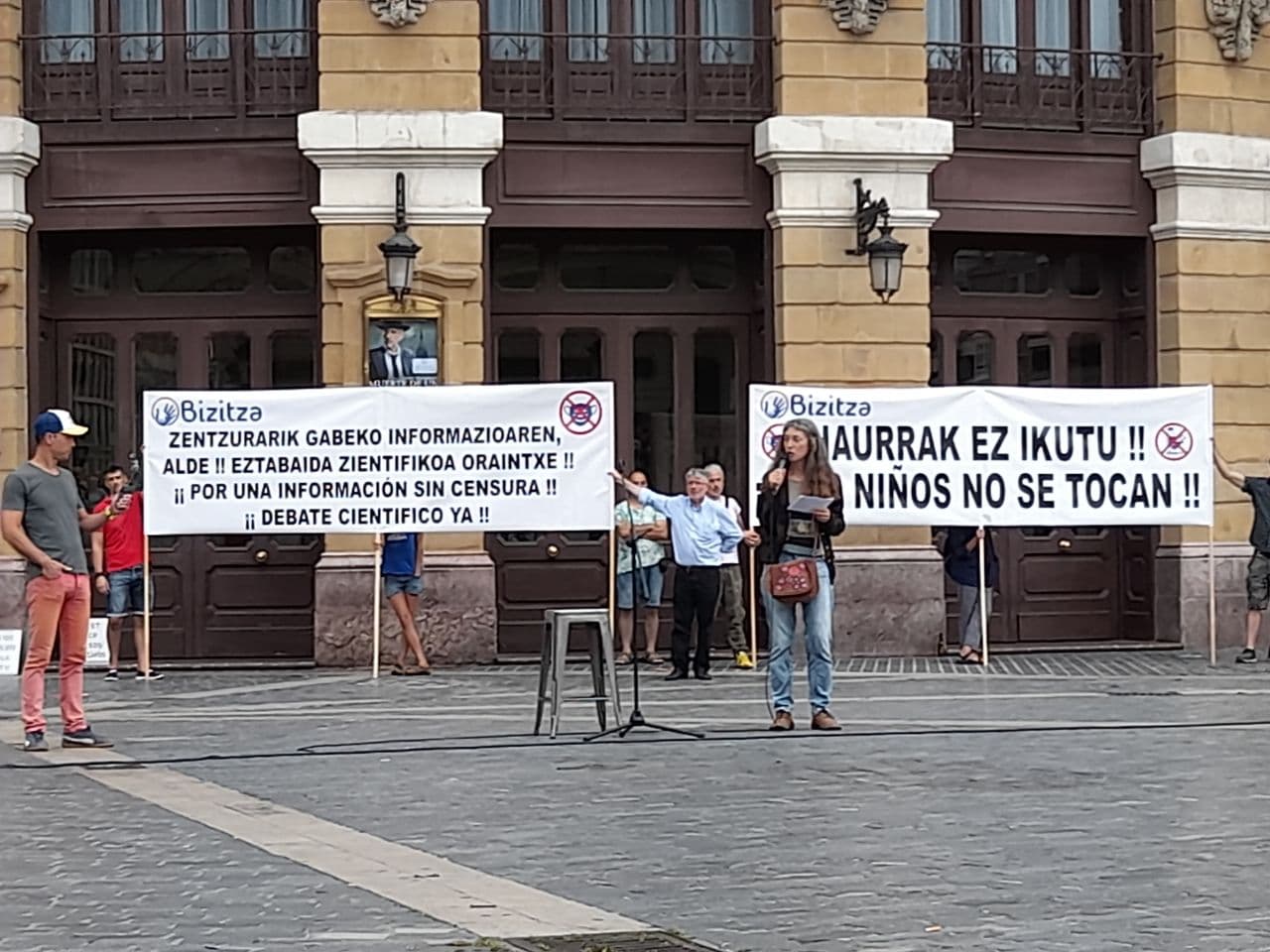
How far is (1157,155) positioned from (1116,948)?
16586mm

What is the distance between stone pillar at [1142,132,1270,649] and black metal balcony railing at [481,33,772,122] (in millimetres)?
4132

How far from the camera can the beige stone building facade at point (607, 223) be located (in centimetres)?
2148

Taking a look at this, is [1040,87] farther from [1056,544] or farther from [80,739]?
[80,739]

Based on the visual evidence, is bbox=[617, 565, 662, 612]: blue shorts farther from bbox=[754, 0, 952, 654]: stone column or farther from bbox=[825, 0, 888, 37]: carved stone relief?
bbox=[825, 0, 888, 37]: carved stone relief

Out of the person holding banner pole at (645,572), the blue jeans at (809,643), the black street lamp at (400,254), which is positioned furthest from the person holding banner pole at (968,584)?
the blue jeans at (809,643)

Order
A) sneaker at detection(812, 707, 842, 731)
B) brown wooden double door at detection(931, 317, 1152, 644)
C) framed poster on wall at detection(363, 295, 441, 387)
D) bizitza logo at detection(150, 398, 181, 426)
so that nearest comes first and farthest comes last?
sneaker at detection(812, 707, 842, 731), bizitza logo at detection(150, 398, 181, 426), framed poster on wall at detection(363, 295, 441, 387), brown wooden double door at detection(931, 317, 1152, 644)

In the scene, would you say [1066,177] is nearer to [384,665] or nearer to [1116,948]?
[384,665]

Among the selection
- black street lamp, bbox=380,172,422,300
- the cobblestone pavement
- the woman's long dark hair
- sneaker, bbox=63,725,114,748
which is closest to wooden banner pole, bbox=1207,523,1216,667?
the cobblestone pavement

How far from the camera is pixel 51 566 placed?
45.2ft

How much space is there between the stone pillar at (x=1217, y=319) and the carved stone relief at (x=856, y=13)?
3.20 m

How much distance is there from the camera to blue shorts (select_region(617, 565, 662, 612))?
70.0 ft

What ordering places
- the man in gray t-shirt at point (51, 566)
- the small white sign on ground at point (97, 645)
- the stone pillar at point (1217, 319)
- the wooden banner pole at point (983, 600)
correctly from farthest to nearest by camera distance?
the stone pillar at point (1217, 319) < the wooden banner pole at point (983, 600) < the small white sign on ground at point (97, 645) < the man in gray t-shirt at point (51, 566)

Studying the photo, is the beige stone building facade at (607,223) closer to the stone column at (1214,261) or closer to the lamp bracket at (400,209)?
the stone column at (1214,261)

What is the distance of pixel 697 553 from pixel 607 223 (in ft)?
12.0
